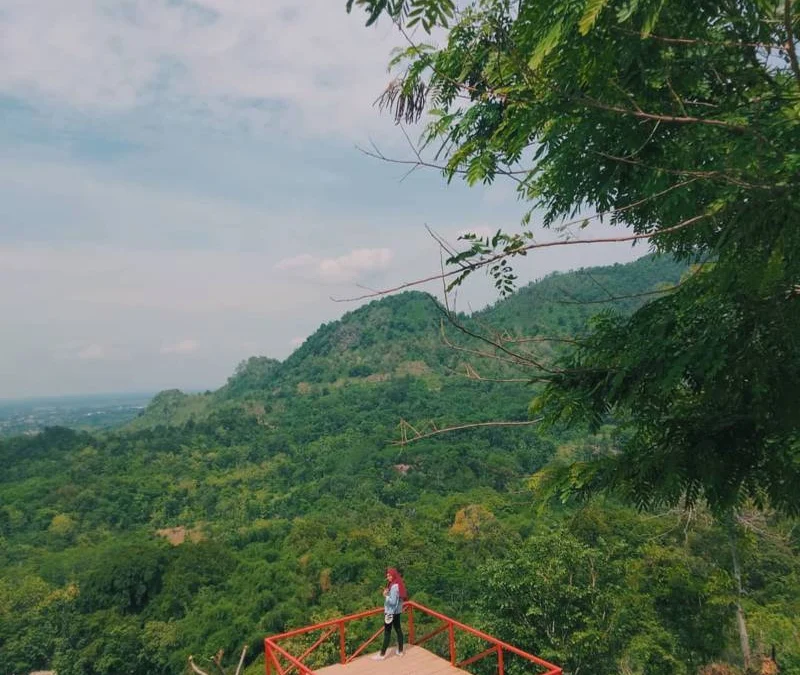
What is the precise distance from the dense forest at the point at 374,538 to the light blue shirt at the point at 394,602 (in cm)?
210

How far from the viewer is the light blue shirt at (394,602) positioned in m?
6.36

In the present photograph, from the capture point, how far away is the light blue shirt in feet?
20.9

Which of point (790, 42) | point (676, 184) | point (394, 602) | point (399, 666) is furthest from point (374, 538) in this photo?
point (790, 42)

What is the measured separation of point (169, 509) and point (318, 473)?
1686 cm

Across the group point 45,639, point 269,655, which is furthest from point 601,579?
point 45,639

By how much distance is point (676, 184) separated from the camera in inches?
105

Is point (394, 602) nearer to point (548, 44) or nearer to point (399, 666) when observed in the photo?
point (399, 666)

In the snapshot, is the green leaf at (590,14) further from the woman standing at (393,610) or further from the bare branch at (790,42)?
the woman standing at (393,610)

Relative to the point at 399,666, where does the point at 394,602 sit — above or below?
above

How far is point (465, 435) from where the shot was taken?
253ft

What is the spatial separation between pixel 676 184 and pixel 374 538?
40.9m

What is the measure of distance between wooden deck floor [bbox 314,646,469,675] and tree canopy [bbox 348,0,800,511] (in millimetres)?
3135

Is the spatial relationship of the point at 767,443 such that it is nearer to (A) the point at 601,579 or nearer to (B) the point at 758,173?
(B) the point at 758,173

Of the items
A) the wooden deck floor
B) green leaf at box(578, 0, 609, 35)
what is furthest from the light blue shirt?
green leaf at box(578, 0, 609, 35)
